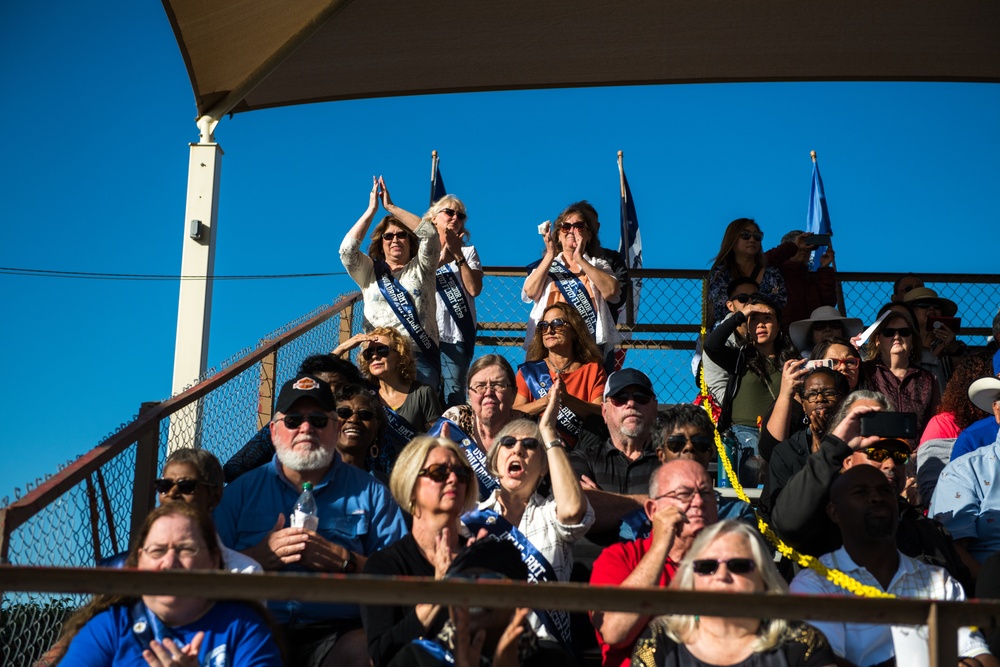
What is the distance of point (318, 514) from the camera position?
17.0 ft

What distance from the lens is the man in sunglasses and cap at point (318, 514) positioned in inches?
185

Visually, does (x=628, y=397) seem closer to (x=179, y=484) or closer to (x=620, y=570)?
(x=620, y=570)

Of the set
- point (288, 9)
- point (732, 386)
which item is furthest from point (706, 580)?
point (288, 9)

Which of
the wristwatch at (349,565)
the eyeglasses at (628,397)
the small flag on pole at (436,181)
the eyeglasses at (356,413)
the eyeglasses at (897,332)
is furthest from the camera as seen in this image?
the small flag on pole at (436,181)

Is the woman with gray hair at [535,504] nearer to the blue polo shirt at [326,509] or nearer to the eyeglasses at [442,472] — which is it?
the eyeglasses at [442,472]

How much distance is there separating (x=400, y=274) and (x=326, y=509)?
4045 mm

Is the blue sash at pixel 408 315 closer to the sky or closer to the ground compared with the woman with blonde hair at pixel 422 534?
closer to the sky

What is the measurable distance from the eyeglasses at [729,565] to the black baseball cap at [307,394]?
2.14 m

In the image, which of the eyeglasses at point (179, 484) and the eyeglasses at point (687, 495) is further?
the eyeglasses at point (179, 484)

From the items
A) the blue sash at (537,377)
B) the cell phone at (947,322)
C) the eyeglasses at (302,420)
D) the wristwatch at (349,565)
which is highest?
the cell phone at (947,322)

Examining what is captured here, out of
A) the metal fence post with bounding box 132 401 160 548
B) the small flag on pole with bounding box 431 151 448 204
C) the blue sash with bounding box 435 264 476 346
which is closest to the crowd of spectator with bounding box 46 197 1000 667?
the blue sash with bounding box 435 264 476 346

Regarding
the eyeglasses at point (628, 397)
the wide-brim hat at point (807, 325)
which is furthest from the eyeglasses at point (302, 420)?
the wide-brim hat at point (807, 325)

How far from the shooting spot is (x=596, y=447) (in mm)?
6668

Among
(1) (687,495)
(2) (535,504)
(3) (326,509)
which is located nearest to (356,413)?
(3) (326,509)
